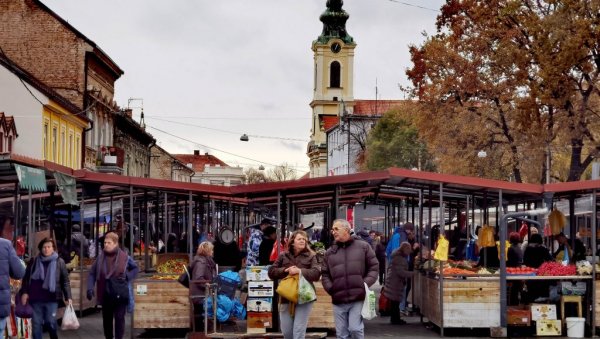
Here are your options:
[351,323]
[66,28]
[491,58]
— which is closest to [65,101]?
[66,28]

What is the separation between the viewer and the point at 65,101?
53000mm

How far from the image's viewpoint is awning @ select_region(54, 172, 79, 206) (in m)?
20.8

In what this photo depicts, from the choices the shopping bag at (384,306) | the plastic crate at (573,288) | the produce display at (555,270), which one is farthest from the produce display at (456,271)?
the shopping bag at (384,306)

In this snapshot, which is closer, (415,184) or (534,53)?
(415,184)

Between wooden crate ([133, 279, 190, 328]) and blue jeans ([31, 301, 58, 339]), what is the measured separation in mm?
4071

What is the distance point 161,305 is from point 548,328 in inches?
237

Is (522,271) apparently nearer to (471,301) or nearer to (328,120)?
(471,301)

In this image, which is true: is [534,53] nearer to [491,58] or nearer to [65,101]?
[491,58]

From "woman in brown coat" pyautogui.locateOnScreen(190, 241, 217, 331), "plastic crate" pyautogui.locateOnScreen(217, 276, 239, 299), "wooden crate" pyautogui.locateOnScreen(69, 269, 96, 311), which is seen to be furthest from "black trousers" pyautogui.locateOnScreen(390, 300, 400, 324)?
"wooden crate" pyautogui.locateOnScreen(69, 269, 96, 311)

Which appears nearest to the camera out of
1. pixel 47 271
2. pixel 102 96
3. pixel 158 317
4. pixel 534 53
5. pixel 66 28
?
pixel 47 271

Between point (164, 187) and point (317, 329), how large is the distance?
399 centimetres

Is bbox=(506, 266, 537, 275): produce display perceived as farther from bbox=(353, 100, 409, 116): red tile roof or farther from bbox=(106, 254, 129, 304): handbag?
bbox=(353, 100, 409, 116): red tile roof

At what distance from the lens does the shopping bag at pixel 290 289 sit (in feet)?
52.9

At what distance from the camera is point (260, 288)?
66.9 feet
